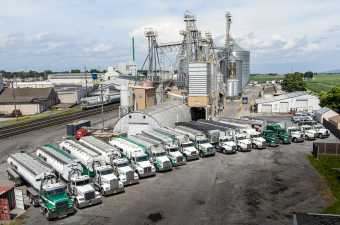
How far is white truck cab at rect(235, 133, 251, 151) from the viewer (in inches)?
1705

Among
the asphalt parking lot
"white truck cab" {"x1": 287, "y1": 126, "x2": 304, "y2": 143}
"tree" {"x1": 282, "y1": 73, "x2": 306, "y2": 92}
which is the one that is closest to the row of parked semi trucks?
"white truck cab" {"x1": 287, "y1": 126, "x2": 304, "y2": 143}

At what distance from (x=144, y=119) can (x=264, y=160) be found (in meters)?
18.5

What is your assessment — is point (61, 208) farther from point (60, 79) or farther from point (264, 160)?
point (60, 79)

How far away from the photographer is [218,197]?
93.1ft

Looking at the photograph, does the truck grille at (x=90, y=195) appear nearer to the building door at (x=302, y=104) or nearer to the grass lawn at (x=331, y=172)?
the grass lawn at (x=331, y=172)

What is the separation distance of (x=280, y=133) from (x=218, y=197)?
23.3 metres

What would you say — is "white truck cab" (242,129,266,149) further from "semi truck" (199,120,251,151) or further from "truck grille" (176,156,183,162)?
"truck grille" (176,156,183,162)

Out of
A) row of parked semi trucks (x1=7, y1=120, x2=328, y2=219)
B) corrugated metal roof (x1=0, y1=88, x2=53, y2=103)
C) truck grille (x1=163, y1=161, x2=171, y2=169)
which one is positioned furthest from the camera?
corrugated metal roof (x1=0, y1=88, x2=53, y2=103)

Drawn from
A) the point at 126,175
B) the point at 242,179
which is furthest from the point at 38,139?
the point at 242,179

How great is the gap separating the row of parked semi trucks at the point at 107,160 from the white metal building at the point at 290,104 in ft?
95.8

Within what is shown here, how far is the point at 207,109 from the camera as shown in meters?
64.0

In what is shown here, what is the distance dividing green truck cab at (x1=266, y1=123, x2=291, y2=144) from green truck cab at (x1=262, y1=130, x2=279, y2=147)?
144 centimetres

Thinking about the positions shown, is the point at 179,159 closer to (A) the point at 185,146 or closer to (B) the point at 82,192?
(A) the point at 185,146

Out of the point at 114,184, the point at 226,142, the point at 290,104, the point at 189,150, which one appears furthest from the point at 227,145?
the point at 290,104
